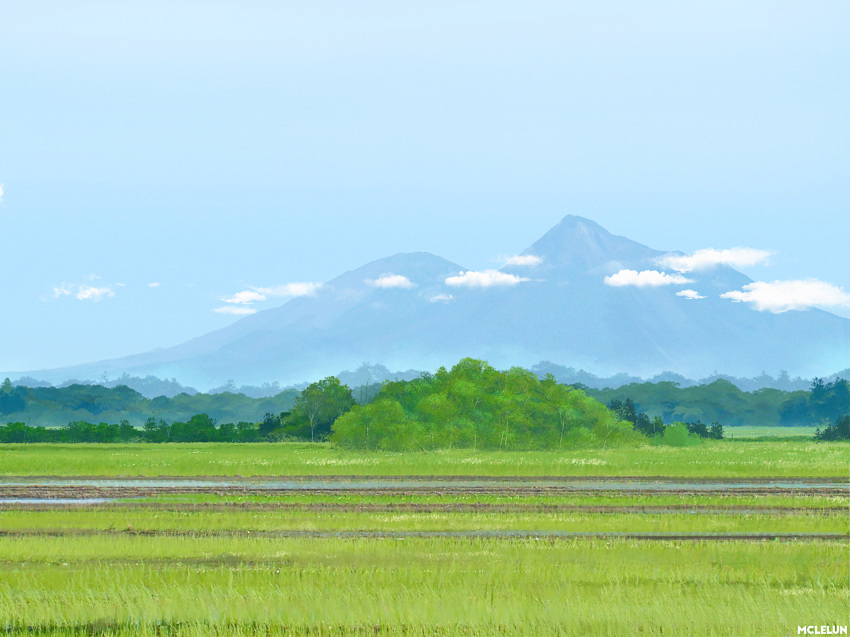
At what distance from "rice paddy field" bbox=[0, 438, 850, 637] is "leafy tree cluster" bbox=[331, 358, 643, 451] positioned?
3472cm

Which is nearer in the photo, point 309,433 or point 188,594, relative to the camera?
point 188,594

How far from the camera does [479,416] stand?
76.7 m

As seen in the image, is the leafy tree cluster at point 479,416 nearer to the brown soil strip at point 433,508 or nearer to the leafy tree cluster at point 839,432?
the leafy tree cluster at point 839,432

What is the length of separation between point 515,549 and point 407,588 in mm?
4924

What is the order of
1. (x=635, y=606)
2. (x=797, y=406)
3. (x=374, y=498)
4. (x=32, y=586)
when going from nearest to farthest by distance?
(x=635, y=606), (x=32, y=586), (x=374, y=498), (x=797, y=406)

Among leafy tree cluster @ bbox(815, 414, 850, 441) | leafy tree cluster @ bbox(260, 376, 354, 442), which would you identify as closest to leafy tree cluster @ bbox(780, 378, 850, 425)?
leafy tree cluster @ bbox(815, 414, 850, 441)

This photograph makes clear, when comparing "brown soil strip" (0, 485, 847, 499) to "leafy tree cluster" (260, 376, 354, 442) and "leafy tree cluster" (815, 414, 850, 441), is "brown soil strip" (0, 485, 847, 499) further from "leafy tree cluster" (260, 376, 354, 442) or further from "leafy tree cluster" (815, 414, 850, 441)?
"leafy tree cluster" (815, 414, 850, 441)

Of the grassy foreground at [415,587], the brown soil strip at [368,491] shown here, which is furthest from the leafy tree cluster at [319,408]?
the grassy foreground at [415,587]

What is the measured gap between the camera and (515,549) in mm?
21188

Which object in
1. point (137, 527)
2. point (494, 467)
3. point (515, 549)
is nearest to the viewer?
point (515, 549)

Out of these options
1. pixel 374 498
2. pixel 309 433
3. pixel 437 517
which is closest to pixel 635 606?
pixel 437 517

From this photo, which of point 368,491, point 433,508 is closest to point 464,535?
point 433,508

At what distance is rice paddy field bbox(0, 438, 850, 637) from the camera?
1479 cm

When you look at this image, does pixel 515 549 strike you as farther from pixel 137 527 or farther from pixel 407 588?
pixel 137 527
